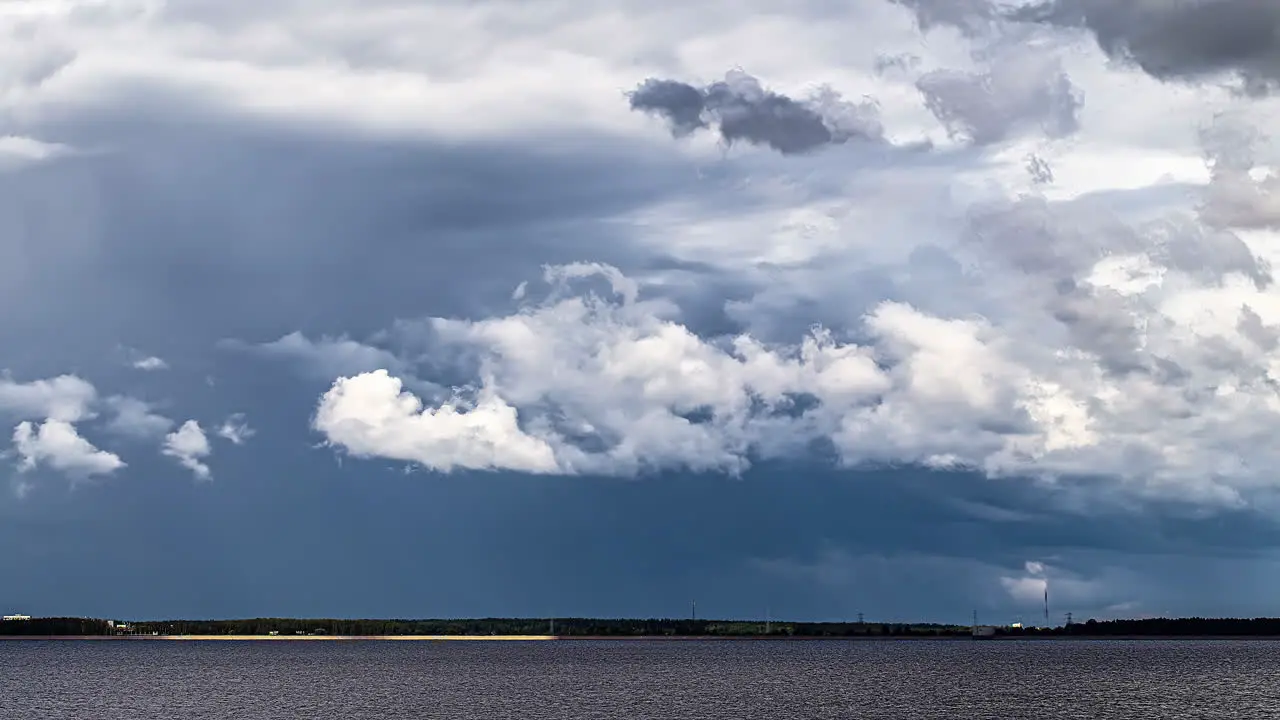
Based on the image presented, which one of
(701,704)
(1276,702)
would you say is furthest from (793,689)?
(1276,702)

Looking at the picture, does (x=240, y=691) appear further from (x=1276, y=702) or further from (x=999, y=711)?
(x=1276, y=702)

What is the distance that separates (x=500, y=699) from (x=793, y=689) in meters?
43.4

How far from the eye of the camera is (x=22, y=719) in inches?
5531

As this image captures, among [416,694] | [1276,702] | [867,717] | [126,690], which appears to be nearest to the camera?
[867,717]

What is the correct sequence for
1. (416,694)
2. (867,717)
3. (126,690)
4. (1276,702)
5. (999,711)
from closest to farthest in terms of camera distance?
1. (867,717)
2. (999,711)
3. (1276,702)
4. (416,694)
5. (126,690)

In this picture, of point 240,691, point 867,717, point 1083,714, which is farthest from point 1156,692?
point 240,691

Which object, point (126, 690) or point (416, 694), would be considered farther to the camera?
point (126, 690)

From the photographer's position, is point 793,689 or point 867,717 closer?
point 867,717

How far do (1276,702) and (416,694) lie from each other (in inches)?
A: 4133

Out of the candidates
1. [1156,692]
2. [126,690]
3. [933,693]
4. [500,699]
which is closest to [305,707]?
[500,699]

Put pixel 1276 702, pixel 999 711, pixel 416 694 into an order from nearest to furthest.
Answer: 1. pixel 999 711
2. pixel 1276 702
3. pixel 416 694

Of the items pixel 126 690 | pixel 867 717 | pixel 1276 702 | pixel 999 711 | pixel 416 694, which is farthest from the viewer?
pixel 126 690

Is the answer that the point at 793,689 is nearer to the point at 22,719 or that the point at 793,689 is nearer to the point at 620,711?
the point at 620,711

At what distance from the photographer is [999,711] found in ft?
490
